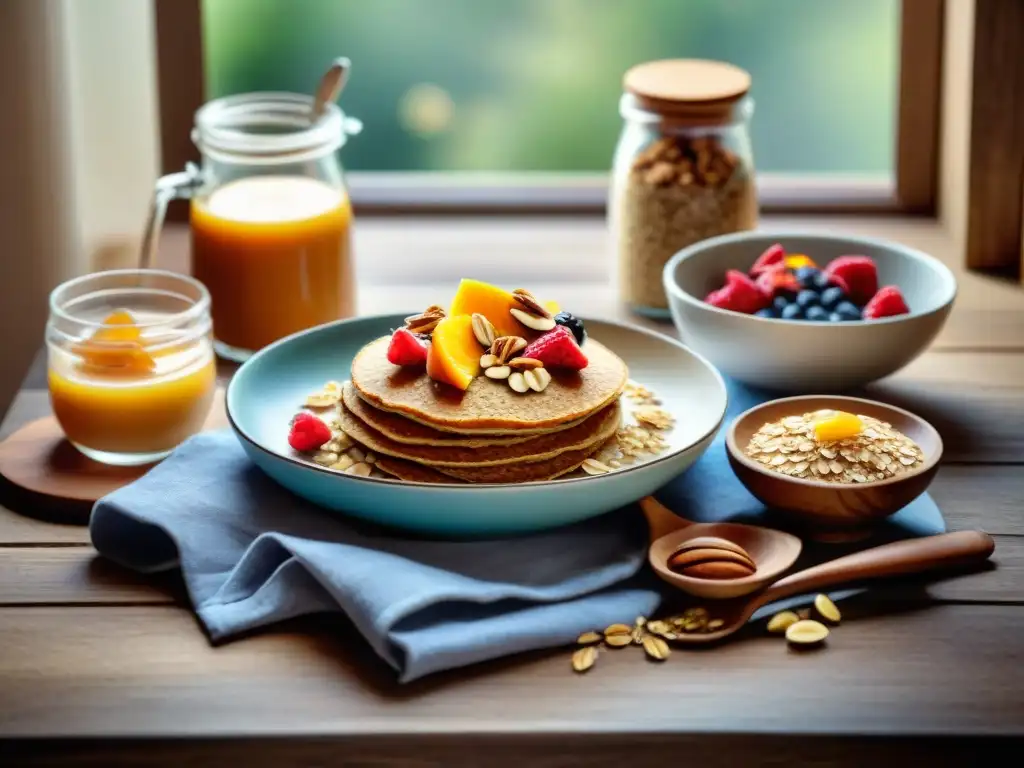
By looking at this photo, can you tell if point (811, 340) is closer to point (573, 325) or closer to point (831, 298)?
point (831, 298)

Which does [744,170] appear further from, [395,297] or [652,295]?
[395,297]

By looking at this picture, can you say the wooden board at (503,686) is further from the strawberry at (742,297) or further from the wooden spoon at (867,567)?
the strawberry at (742,297)

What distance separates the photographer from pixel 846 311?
59.0 inches

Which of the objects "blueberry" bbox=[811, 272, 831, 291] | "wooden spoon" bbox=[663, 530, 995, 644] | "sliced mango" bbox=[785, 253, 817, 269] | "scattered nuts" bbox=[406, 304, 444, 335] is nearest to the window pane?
"sliced mango" bbox=[785, 253, 817, 269]

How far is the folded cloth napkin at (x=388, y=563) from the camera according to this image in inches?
42.4

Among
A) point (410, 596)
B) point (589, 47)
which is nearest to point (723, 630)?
point (410, 596)

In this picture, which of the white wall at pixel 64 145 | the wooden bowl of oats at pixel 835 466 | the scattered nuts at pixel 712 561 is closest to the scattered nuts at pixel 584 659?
the scattered nuts at pixel 712 561

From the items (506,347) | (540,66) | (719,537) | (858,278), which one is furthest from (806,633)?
(540,66)

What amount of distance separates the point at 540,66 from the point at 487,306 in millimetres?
1547

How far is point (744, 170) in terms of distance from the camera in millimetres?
1731

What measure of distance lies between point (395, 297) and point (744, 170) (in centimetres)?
46

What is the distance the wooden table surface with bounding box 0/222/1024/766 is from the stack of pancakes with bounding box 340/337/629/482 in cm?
16

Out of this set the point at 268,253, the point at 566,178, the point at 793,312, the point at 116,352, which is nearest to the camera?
the point at 116,352

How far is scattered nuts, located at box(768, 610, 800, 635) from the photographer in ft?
3.63
